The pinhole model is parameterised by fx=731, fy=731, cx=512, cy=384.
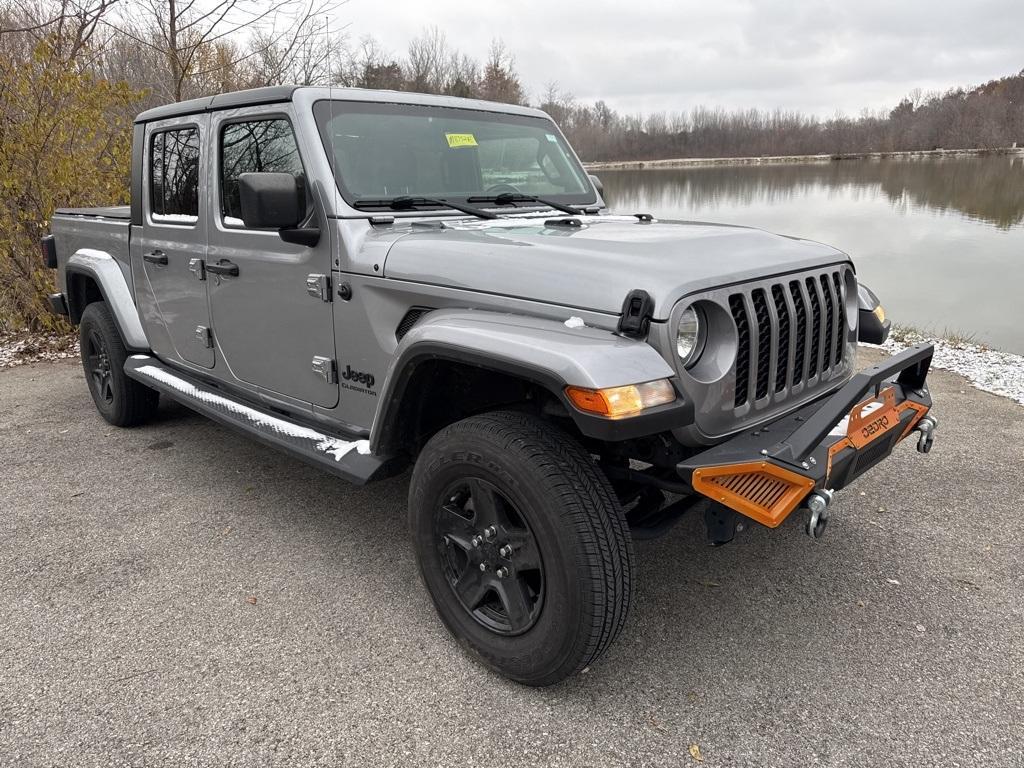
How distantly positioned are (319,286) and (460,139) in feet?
3.34

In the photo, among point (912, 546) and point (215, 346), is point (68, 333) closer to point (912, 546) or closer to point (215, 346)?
point (215, 346)

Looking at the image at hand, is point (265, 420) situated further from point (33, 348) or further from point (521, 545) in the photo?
point (33, 348)

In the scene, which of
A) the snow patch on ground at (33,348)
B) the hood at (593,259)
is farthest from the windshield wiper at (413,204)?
the snow patch on ground at (33,348)

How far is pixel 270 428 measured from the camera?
328 cm

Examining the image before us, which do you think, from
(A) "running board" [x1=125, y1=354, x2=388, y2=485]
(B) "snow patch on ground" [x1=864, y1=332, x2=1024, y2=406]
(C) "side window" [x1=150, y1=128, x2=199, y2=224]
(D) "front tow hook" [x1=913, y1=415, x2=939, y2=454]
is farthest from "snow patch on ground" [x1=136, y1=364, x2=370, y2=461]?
(B) "snow patch on ground" [x1=864, y1=332, x2=1024, y2=406]

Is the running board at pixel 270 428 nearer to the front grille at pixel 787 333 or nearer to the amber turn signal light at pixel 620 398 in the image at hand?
the amber turn signal light at pixel 620 398

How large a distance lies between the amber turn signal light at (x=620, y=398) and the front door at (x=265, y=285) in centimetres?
136

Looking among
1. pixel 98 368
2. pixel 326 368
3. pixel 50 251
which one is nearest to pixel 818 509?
pixel 326 368

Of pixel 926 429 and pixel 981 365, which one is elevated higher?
pixel 926 429

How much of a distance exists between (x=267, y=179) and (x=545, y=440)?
1.40m

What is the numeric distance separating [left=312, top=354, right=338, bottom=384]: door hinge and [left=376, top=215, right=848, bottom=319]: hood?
55 centimetres

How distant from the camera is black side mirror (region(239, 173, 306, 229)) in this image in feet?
8.50

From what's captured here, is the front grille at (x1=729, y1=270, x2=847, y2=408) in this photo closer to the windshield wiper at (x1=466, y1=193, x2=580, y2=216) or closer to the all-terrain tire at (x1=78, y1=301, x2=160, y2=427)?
the windshield wiper at (x1=466, y1=193, x2=580, y2=216)

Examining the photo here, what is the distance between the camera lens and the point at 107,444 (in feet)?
15.5
